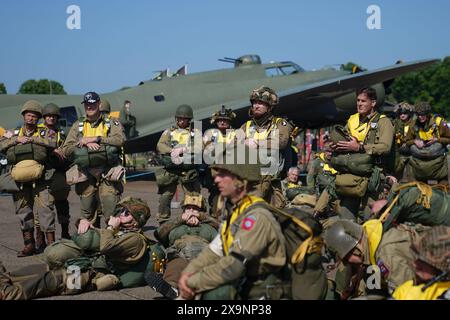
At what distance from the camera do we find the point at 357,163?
6.82 metres

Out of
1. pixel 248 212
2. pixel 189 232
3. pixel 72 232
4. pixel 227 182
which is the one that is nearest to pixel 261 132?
pixel 189 232

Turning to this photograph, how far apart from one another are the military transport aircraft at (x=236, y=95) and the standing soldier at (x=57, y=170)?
10147 mm

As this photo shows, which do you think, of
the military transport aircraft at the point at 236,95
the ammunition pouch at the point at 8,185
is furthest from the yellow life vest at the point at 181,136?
the military transport aircraft at the point at 236,95

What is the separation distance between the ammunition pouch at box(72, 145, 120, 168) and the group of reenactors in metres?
0.02

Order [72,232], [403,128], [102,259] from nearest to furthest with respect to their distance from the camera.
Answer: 1. [102,259]
2. [72,232]
3. [403,128]

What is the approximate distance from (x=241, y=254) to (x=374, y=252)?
1622 millimetres

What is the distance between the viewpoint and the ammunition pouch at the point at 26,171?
314 inches

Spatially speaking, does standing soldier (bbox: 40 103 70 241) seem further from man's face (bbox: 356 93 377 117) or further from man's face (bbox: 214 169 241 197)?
man's face (bbox: 214 169 241 197)

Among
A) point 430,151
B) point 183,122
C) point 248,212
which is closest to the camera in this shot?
point 248,212

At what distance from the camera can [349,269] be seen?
521 cm

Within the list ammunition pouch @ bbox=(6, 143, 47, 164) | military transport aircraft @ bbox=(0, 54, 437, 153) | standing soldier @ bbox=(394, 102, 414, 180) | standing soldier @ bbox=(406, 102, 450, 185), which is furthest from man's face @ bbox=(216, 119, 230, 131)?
military transport aircraft @ bbox=(0, 54, 437, 153)

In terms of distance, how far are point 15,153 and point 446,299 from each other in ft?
20.7

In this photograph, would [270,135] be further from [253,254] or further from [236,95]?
[236,95]

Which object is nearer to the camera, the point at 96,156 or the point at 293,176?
the point at 96,156
